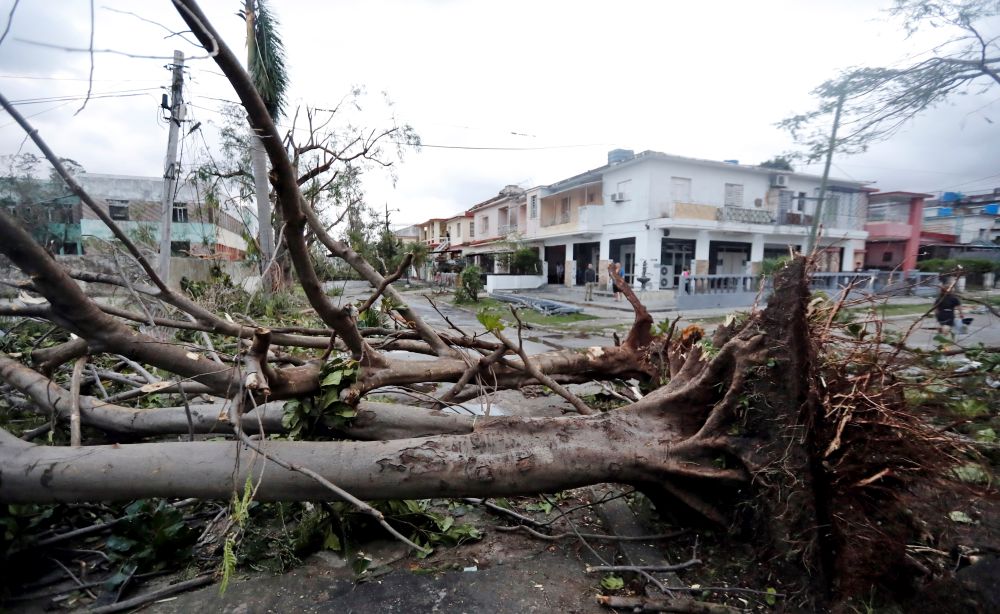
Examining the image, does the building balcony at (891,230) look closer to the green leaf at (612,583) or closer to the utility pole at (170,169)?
the green leaf at (612,583)

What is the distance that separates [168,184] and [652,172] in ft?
51.9

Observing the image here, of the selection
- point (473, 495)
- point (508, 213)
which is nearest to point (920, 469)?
point (473, 495)

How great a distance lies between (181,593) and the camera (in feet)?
7.43

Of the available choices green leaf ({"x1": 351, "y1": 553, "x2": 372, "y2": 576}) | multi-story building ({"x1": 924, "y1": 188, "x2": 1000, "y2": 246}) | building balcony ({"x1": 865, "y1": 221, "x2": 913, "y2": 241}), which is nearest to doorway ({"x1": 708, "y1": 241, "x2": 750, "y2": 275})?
building balcony ({"x1": 865, "y1": 221, "x2": 913, "y2": 241})

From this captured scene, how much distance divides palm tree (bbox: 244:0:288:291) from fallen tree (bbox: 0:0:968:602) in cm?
688

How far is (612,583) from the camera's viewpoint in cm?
231

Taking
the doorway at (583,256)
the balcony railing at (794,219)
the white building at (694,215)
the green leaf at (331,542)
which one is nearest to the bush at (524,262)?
the white building at (694,215)

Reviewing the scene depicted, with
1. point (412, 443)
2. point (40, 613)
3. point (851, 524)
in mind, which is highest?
point (412, 443)

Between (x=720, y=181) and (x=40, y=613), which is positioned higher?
(x=720, y=181)

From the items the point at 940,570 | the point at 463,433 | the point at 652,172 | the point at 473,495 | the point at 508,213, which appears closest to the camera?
the point at 940,570

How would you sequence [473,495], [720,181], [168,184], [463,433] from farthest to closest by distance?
[720,181] → [168,184] → [463,433] → [473,495]

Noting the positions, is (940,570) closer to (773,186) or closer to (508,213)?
(773,186)

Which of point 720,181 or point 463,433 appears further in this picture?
point 720,181

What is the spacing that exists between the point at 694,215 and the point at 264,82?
1584 cm
